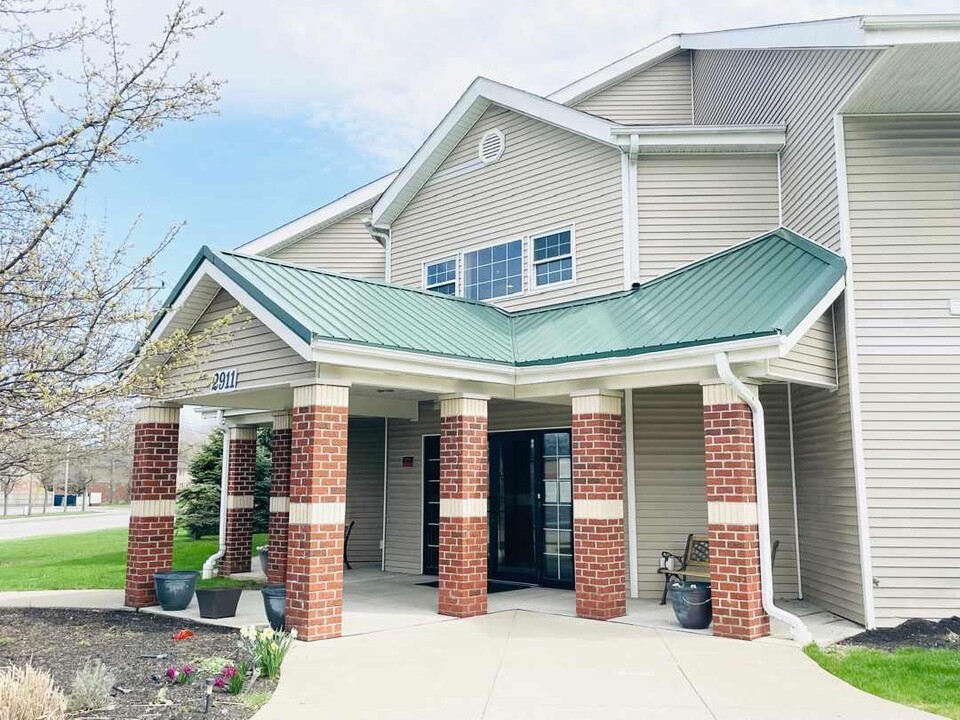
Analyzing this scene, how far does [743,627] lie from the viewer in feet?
26.9

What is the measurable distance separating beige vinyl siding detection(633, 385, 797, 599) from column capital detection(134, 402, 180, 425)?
22.0ft

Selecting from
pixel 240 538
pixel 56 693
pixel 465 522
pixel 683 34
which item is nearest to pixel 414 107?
pixel 683 34

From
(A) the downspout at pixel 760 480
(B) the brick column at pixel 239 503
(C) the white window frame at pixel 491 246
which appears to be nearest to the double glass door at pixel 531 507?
(C) the white window frame at pixel 491 246

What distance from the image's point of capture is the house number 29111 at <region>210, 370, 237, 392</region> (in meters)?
9.80

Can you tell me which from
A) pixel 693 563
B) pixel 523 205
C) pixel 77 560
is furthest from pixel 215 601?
pixel 77 560

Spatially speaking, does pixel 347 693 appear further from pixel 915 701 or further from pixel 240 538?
pixel 240 538

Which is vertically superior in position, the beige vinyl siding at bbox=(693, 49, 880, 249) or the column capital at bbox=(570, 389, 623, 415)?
the beige vinyl siding at bbox=(693, 49, 880, 249)

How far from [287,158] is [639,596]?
33817 mm

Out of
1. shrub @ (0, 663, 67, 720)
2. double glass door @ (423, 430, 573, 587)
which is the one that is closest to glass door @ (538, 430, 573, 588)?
double glass door @ (423, 430, 573, 587)

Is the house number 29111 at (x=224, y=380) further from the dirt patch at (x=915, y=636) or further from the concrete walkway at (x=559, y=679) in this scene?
the dirt patch at (x=915, y=636)

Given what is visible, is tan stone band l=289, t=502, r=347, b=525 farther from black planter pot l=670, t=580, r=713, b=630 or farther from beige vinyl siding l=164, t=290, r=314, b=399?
black planter pot l=670, t=580, r=713, b=630

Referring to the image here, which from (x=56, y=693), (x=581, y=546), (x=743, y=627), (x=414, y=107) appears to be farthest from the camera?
(x=414, y=107)

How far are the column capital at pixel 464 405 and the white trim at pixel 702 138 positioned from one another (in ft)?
15.4

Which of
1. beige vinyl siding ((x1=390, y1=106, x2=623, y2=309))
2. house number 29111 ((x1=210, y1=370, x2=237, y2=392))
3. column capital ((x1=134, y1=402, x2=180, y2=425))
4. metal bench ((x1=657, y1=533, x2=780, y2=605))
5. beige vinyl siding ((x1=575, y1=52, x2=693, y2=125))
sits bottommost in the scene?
metal bench ((x1=657, y1=533, x2=780, y2=605))
